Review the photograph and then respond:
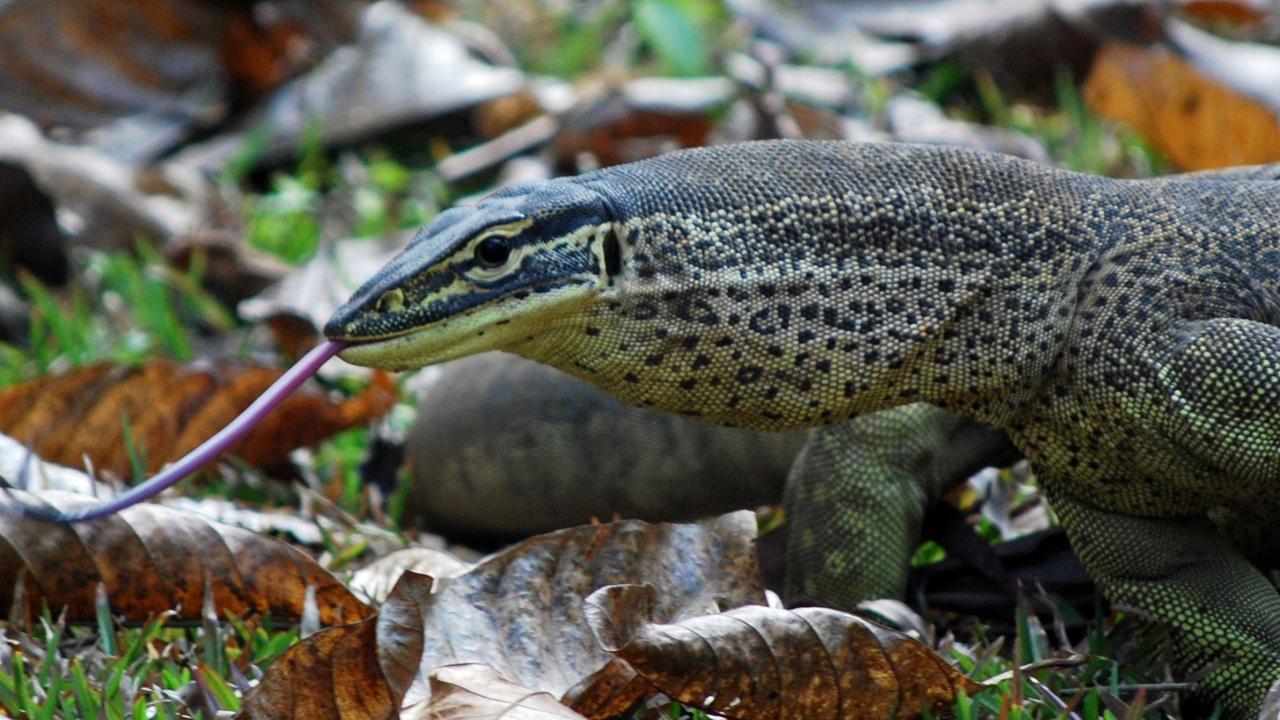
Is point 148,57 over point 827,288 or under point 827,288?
under

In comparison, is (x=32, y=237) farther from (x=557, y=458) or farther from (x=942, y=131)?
(x=942, y=131)

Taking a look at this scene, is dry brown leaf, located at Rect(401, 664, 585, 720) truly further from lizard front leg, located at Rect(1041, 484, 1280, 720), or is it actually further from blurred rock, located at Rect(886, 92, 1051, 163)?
blurred rock, located at Rect(886, 92, 1051, 163)

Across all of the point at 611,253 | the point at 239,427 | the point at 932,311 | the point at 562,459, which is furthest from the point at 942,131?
the point at 239,427

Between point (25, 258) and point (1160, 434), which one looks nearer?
point (1160, 434)

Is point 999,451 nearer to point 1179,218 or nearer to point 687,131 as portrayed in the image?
point 1179,218

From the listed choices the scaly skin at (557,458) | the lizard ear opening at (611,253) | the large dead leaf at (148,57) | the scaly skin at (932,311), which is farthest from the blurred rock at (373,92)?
the lizard ear opening at (611,253)

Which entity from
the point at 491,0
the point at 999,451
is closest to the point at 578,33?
the point at 491,0

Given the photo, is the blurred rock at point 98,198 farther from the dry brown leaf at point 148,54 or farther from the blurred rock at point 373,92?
the dry brown leaf at point 148,54
